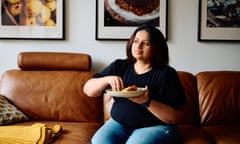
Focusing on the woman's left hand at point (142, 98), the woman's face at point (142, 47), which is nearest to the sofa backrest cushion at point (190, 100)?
the woman's face at point (142, 47)

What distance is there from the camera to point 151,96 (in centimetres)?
187

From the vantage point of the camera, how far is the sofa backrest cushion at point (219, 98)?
2.51m

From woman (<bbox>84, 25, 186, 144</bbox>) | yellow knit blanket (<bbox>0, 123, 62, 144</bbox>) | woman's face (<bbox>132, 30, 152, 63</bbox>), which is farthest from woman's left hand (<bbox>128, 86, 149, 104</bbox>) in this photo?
yellow knit blanket (<bbox>0, 123, 62, 144</bbox>)

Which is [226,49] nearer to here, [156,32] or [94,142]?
[156,32]

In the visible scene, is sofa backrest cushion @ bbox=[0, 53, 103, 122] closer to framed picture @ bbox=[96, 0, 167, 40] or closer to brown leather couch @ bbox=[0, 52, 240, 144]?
brown leather couch @ bbox=[0, 52, 240, 144]

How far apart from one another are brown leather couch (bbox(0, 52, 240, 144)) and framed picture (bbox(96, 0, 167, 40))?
1.05ft

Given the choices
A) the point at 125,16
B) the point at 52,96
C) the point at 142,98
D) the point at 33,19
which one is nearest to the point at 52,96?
the point at 52,96

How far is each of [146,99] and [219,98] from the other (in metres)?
0.98

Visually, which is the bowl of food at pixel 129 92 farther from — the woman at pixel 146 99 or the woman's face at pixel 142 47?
the woman's face at pixel 142 47

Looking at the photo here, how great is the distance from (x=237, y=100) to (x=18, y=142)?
1.61m

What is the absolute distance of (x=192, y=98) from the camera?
8.41 feet

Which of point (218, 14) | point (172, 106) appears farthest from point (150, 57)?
point (218, 14)

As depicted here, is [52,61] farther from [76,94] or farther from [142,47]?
[142,47]

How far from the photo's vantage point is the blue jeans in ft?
5.84
